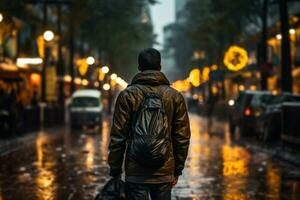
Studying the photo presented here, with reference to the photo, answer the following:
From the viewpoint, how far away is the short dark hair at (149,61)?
6.03 meters

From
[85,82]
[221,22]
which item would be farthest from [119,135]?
[85,82]

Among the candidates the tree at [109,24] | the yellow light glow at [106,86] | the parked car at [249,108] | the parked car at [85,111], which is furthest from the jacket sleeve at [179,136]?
the yellow light glow at [106,86]

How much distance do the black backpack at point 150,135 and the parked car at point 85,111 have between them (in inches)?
1276

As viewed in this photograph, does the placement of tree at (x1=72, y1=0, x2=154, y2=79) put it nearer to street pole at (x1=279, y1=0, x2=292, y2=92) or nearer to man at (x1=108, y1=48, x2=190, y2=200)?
street pole at (x1=279, y1=0, x2=292, y2=92)

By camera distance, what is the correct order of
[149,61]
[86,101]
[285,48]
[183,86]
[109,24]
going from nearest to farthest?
[149,61] → [285,48] → [86,101] → [109,24] → [183,86]

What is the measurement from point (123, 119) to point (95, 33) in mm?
54090

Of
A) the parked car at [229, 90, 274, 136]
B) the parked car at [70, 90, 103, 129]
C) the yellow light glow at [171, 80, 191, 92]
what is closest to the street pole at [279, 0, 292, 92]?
the parked car at [229, 90, 274, 136]

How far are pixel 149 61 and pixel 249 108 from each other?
2252 centimetres

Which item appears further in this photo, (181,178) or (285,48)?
(285,48)

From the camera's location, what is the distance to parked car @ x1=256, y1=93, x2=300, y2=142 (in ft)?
76.9

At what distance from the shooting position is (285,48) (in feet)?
97.2

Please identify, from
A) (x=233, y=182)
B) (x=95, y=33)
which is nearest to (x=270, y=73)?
(x=233, y=182)

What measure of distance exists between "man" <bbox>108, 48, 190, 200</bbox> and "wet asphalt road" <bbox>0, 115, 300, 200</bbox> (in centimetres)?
589

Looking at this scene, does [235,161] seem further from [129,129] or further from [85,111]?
[85,111]
